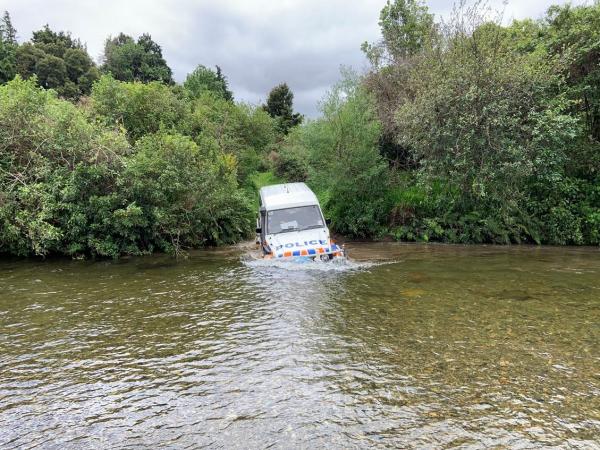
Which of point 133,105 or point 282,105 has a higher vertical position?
point 282,105

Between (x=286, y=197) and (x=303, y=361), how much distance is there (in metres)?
9.46

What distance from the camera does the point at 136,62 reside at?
258ft

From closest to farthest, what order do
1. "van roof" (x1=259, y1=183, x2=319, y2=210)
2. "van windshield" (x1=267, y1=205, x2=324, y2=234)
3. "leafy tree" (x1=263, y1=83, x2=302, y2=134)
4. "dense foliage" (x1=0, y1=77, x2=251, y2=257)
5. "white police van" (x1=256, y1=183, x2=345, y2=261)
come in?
"white police van" (x1=256, y1=183, x2=345, y2=261), "dense foliage" (x1=0, y1=77, x2=251, y2=257), "van windshield" (x1=267, y1=205, x2=324, y2=234), "van roof" (x1=259, y1=183, x2=319, y2=210), "leafy tree" (x1=263, y1=83, x2=302, y2=134)

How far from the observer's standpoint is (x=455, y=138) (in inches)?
641

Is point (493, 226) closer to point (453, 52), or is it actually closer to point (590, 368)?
point (453, 52)

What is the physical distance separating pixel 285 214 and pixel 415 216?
8.11 m

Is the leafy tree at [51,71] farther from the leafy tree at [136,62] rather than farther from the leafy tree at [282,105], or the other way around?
the leafy tree at [282,105]

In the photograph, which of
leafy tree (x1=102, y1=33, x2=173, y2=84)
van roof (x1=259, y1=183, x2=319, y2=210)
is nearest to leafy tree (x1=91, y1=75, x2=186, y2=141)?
van roof (x1=259, y1=183, x2=319, y2=210)

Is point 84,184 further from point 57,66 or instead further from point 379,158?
point 57,66

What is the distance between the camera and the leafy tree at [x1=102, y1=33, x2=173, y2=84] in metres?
74.1

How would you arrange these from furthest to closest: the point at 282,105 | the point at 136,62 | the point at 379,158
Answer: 1. the point at 136,62
2. the point at 282,105
3. the point at 379,158

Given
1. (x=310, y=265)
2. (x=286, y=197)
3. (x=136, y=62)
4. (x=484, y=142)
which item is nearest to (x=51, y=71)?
(x=136, y=62)

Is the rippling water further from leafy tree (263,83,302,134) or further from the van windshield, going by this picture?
leafy tree (263,83,302,134)

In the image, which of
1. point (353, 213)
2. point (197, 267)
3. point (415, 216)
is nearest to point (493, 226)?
point (415, 216)
